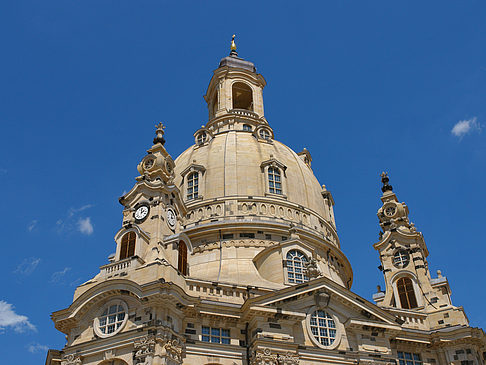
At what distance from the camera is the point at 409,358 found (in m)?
37.8

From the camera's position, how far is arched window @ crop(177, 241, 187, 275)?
3800 cm

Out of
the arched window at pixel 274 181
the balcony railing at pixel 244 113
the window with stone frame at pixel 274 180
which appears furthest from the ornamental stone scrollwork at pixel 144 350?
the balcony railing at pixel 244 113

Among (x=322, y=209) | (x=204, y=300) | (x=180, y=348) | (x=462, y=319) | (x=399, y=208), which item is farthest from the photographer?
(x=322, y=209)

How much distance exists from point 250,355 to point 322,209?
829 inches

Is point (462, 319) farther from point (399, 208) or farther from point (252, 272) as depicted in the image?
point (252, 272)

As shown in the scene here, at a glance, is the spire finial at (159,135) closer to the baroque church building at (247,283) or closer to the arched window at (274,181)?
the baroque church building at (247,283)

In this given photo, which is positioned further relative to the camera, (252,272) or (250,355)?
(252,272)

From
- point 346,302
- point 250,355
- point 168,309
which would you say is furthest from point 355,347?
point 168,309

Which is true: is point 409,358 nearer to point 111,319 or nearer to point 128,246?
point 111,319

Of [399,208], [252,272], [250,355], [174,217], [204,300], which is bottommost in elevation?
[250,355]

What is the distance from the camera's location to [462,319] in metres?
39.4

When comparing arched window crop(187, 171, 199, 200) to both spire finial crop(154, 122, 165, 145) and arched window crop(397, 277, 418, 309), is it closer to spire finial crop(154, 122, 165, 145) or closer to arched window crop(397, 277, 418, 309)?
spire finial crop(154, 122, 165, 145)

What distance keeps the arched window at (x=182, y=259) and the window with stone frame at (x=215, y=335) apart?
4982 mm

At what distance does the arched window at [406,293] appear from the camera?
42.9 metres
